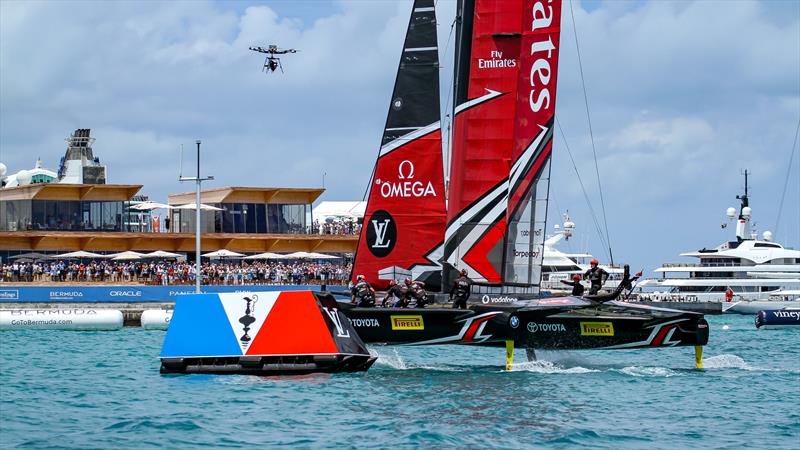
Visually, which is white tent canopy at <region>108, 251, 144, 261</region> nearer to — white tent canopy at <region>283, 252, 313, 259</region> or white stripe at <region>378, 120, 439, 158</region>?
white tent canopy at <region>283, 252, 313, 259</region>

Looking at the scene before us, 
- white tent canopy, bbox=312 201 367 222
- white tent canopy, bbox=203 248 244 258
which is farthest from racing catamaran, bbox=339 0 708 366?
white tent canopy, bbox=312 201 367 222

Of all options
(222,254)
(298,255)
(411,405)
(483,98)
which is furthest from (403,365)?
(298,255)

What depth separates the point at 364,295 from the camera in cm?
2573

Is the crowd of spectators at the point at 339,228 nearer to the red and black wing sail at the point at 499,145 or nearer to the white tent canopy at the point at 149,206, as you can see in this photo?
the white tent canopy at the point at 149,206

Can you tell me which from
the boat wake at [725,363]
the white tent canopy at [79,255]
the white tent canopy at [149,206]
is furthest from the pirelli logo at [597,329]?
the white tent canopy at [149,206]

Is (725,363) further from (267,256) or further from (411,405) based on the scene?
(267,256)

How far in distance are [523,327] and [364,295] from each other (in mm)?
3304

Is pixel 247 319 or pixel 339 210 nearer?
pixel 247 319

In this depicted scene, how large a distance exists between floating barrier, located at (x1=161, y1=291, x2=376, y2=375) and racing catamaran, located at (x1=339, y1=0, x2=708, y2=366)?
259 cm

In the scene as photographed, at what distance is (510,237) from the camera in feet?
93.8

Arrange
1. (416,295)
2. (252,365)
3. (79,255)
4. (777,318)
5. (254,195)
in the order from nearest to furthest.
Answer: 1. (252,365)
2. (416,295)
3. (777,318)
4. (79,255)
5. (254,195)

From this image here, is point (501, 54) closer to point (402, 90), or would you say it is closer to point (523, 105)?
point (523, 105)

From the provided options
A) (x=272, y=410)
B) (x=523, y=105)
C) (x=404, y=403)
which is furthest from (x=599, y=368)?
(x=272, y=410)

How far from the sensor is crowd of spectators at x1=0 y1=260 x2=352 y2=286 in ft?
194
